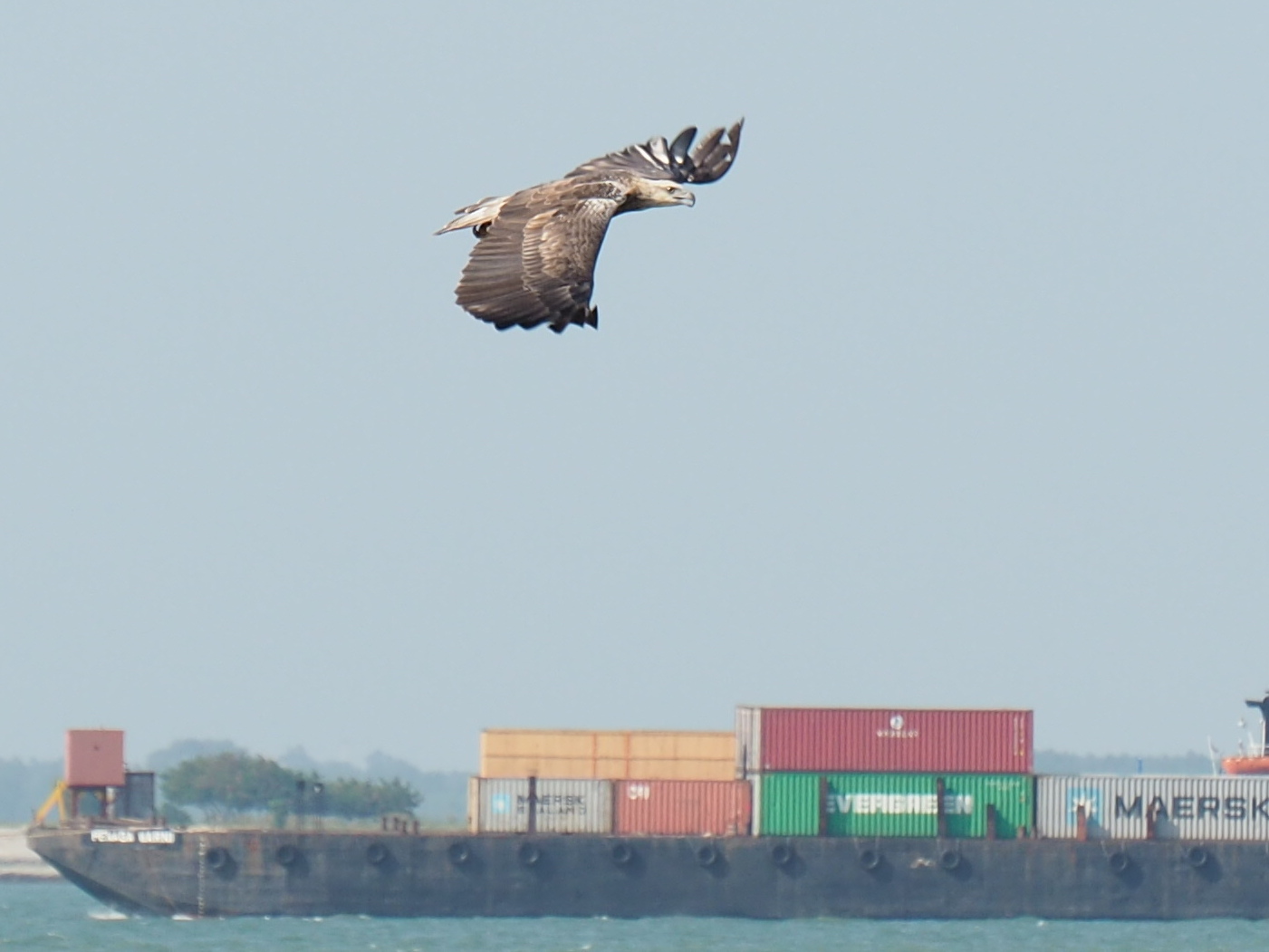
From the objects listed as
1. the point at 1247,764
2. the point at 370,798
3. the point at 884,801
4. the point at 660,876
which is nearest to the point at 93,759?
the point at 660,876

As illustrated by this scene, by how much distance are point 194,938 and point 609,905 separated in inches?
616

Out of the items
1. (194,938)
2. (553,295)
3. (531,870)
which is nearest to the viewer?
(553,295)

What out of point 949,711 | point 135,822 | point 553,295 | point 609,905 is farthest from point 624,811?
point 553,295

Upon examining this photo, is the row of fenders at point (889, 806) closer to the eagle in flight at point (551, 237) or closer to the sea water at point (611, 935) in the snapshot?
the sea water at point (611, 935)

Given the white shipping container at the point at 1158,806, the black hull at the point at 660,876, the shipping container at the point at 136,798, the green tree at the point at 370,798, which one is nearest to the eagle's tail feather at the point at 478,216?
the black hull at the point at 660,876

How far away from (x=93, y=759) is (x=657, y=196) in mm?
79812

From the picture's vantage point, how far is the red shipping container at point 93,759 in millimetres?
93750

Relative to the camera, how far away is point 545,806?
9025cm

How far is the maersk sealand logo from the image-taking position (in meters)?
90.2

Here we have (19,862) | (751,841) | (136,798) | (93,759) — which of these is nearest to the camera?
(751,841)

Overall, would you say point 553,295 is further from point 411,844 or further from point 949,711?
point 411,844

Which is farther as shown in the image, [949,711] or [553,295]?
[949,711]

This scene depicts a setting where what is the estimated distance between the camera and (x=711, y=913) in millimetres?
92062

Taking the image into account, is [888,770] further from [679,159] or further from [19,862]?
[19,862]
